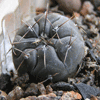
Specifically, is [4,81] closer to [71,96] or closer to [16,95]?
[16,95]

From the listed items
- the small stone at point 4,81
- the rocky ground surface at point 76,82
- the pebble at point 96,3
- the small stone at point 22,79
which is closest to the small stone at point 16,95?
the rocky ground surface at point 76,82

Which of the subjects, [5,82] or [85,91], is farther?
[5,82]

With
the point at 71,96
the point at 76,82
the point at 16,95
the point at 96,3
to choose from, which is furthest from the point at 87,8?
the point at 16,95

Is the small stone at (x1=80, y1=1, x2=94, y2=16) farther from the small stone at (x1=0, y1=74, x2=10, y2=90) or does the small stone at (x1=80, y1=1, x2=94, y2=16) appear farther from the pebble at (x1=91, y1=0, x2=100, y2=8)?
the small stone at (x1=0, y1=74, x2=10, y2=90)

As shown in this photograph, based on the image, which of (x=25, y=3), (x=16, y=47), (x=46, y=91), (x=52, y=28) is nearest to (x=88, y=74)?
(x=46, y=91)

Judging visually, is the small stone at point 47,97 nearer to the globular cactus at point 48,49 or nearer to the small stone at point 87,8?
the globular cactus at point 48,49

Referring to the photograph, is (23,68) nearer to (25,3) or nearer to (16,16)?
(16,16)
